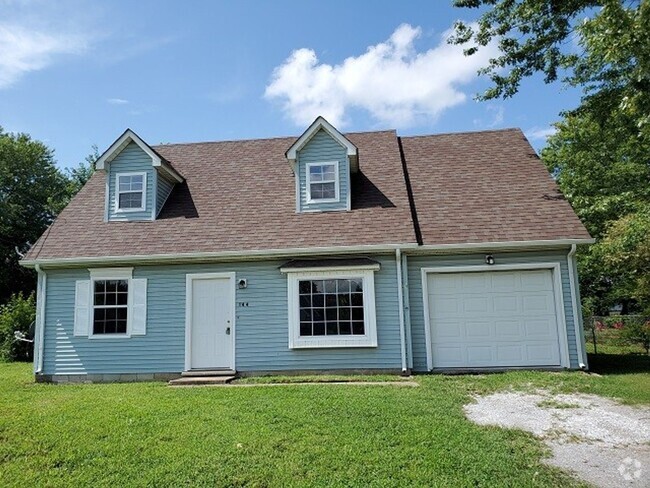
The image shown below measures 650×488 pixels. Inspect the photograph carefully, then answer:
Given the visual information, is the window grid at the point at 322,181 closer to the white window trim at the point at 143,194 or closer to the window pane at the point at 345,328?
the window pane at the point at 345,328

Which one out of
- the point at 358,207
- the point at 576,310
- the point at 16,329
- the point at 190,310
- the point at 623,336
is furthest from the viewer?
the point at 16,329

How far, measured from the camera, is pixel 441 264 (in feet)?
34.6

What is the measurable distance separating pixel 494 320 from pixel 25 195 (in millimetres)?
28774

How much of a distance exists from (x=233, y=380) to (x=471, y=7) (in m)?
11.2

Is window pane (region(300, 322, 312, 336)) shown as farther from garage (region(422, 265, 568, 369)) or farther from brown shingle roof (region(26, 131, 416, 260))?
garage (region(422, 265, 568, 369))

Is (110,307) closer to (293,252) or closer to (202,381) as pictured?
(202,381)

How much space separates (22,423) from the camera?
632 centimetres

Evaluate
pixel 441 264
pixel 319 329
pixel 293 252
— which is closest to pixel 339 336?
pixel 319 329

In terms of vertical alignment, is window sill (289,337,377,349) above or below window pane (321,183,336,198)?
below

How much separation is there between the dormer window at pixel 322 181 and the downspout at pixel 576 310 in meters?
5.50

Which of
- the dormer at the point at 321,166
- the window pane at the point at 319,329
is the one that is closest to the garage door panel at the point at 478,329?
the window pane at the point at 319,329

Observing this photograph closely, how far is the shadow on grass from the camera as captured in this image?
10.1 m

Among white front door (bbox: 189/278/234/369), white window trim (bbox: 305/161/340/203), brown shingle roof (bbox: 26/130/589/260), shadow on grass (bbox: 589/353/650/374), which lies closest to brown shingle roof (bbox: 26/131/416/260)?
brown shingle roof (bbox: 26/130/589/260)

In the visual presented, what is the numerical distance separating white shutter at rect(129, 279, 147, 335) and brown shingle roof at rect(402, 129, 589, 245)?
647 cm
